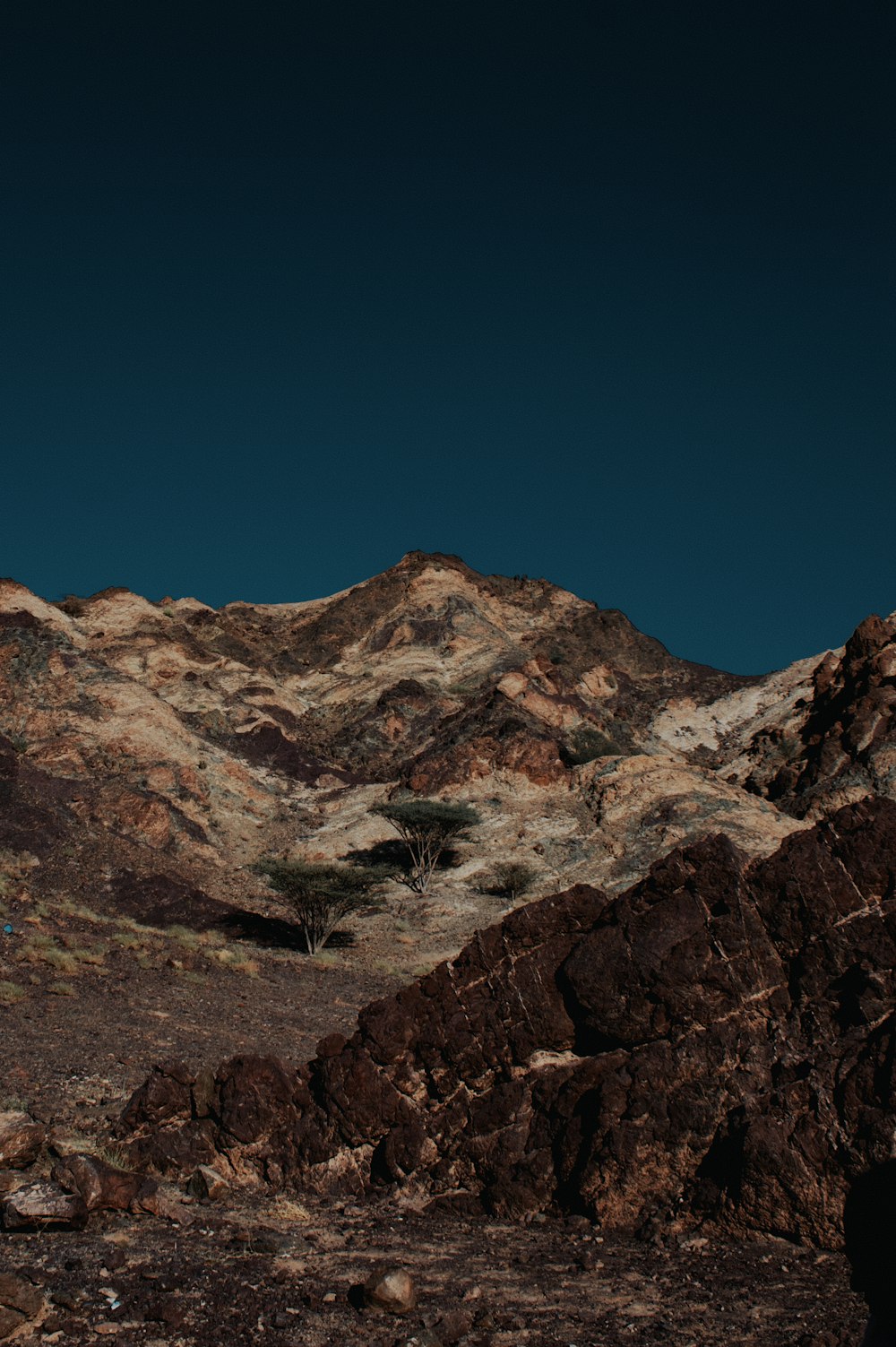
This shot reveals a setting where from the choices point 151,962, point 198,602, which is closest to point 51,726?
point 151,962

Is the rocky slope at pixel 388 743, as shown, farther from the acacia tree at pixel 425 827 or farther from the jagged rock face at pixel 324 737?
the acacia tree at pixel 425 827

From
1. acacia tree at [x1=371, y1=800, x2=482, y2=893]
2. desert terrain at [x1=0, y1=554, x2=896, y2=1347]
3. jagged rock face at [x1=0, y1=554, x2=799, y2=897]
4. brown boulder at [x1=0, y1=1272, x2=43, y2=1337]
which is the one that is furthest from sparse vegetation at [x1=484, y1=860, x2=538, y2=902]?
brown boulder at [x1=0, y1=1272, x2=43, y2=1337]

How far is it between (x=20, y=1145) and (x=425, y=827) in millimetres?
30964

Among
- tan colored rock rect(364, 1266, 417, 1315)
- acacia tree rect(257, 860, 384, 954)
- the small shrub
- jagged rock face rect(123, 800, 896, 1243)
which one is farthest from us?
acacia tree rect(257, 860, 384, 954)

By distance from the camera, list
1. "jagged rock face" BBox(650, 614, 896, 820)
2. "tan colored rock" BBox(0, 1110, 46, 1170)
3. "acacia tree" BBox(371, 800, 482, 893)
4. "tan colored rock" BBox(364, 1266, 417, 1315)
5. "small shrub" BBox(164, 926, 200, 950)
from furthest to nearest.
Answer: "jagged rock face" BBox(650, 614, 896, 820) → "acacia tree" BBox(371, 800, 482, 893) → "small shrub" BBox(164, 926, 200, 950) → "tan colored rock" BBox(0, 1110, 46, 1170) → "tan colored rock" BBox(364, 1266, 417, 1315)

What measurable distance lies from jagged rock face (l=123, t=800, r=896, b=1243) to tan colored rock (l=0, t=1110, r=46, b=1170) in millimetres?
933

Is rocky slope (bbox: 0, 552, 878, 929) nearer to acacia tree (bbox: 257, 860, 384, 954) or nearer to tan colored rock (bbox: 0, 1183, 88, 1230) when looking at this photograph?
acacia tree (bbox: 257, 860, 384, 954)

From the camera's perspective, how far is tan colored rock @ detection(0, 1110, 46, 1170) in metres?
8.15

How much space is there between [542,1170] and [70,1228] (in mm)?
3762

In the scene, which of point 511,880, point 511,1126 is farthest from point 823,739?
point 511,1126

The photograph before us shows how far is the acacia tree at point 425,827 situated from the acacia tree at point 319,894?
282 inches

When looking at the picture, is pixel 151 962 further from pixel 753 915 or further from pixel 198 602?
pixel 198 602

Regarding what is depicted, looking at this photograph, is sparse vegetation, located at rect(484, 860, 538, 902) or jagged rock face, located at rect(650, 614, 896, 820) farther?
jagged rock face, located at rect(650, 614, 896, 820)

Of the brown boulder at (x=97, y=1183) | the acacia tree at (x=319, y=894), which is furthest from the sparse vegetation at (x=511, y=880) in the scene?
the brown boulder at (x=97, y=1183)
